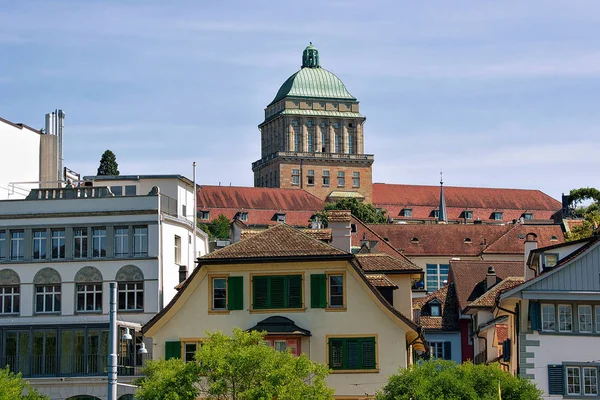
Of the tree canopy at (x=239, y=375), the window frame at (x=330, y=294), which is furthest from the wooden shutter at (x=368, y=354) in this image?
the tree canopy at (x=239, y=375)

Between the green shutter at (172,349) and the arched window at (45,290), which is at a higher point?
the arched window at (45,290)

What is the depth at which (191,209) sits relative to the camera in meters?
82.2

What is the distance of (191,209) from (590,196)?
9669 centimetres

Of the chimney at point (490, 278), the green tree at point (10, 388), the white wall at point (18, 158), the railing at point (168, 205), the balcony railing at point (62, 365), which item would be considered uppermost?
the white wall at point (18, 158)

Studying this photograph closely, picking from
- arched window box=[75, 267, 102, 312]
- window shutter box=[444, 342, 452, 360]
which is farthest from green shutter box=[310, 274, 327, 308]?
window shutter box=[444, 342, 452, 360]

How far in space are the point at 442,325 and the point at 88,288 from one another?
2588 cm

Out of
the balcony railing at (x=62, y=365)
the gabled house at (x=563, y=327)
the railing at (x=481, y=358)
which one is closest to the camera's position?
the gabled house at (x=563, y=327)

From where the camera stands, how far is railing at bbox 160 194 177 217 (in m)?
75.1

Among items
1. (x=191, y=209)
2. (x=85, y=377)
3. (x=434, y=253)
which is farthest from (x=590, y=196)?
(x=85, y=377)

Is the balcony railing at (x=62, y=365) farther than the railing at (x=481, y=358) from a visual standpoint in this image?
No

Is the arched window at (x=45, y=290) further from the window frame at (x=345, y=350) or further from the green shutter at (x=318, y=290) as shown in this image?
the window frame at (x=345, y=350)

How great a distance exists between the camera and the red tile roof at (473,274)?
9056 cm

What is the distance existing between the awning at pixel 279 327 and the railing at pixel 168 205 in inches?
673

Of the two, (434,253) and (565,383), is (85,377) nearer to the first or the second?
(565,383)
